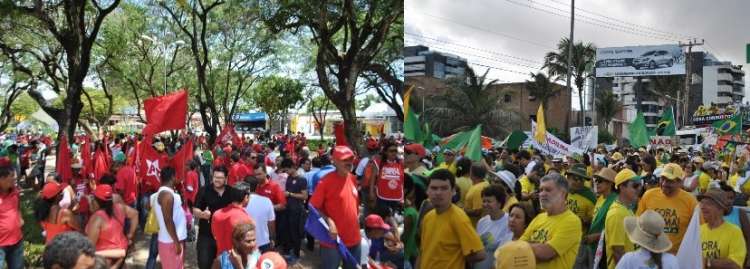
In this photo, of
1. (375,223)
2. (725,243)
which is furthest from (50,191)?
(725,243)

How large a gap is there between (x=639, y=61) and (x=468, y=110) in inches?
819

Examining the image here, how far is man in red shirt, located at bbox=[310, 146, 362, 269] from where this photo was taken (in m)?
4.65

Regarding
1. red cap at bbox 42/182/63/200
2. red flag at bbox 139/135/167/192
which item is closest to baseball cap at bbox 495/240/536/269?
red cap at bbox 42/182/63/200

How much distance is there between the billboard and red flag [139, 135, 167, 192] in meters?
46.1

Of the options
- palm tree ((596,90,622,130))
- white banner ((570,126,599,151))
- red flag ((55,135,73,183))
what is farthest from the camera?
palm tree ((596,90,622,130))

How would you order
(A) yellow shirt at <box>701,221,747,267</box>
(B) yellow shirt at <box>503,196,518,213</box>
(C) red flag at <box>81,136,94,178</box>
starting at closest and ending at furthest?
(A) yellow shirt at <box>701,221,747,267</box> < (B) yellow shirt at <box>503,196,518,213</box> < (C) red flag at <box>81,136,94,178</box>

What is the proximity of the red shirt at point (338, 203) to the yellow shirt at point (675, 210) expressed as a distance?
2.57m

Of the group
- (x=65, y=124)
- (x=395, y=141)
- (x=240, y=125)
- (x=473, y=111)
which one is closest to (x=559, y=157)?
(x=395, y=141)

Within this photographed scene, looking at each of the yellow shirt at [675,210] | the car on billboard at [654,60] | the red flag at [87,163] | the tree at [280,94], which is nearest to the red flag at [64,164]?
the red flag at [87,163]

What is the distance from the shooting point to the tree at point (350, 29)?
33.3ft

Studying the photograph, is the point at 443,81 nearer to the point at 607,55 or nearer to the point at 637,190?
the point at 607,55

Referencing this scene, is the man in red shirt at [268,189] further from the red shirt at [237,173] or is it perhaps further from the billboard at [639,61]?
the billboard at [639,61]

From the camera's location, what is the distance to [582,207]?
5809 millimetres

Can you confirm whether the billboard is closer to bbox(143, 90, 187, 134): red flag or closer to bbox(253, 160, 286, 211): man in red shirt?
bbox(253, 160, 286, 211): man in red shirt
